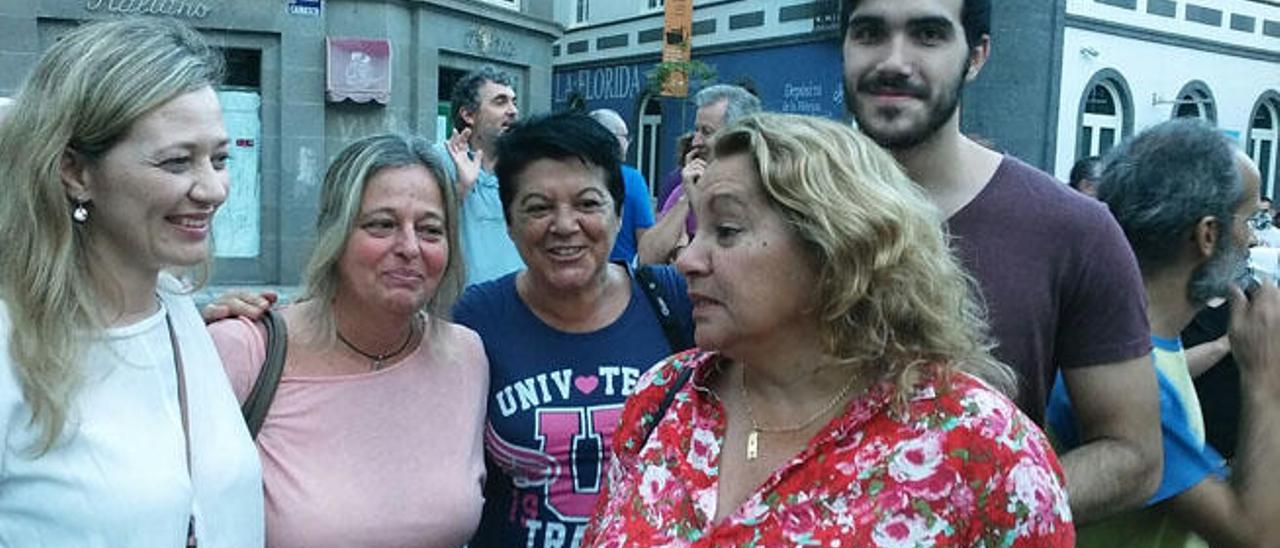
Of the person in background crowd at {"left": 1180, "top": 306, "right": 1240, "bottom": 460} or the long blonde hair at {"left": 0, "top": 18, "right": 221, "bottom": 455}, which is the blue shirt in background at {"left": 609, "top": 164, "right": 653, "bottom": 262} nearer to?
the person in background crowd at {"left": 1180, "top": 306, "right": 1240, "bottom": 460}

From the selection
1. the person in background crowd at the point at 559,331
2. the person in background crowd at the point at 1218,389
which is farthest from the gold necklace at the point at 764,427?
the person in background crowd at the point at 1218,389

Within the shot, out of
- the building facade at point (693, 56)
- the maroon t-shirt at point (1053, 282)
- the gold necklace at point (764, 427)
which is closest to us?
the gold necklace at point (764, 427)

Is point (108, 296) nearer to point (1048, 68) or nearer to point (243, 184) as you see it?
point (243, 184)

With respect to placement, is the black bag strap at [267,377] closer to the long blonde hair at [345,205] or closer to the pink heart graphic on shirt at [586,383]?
the long blonde hair at [345,205]

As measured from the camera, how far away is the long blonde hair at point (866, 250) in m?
1.66

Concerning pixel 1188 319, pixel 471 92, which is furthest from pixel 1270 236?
pixel 1188 319

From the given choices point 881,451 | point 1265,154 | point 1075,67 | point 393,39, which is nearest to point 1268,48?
point 1265,154

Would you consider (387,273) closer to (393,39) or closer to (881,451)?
(881,451)

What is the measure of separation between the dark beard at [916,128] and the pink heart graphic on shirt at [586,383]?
0.91 m

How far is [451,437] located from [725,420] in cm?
87

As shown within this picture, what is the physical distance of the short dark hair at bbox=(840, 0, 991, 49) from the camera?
2.13 metres

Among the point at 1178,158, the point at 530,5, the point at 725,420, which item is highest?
the point at 530,5

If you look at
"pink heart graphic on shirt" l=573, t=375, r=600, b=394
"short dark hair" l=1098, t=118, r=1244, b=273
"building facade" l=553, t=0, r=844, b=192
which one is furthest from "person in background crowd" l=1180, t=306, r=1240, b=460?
"building facade" l=553, t=0, r=844, b=192

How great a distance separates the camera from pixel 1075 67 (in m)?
16.3
